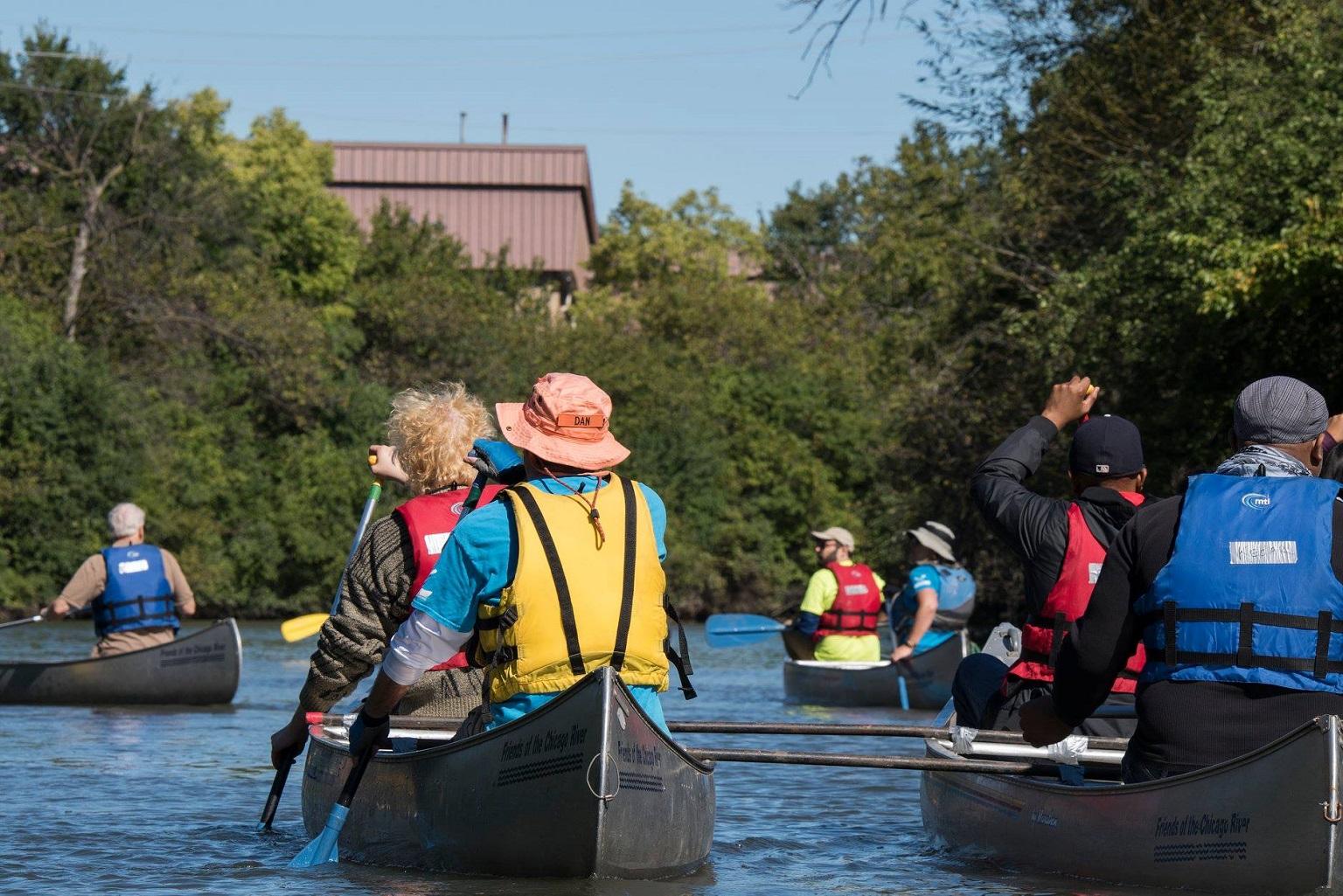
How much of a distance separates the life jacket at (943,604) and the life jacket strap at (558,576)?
1043 cm

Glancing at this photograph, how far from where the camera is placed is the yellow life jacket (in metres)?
5.18

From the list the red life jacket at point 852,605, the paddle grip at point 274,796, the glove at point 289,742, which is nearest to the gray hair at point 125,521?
the red life jacket at point 852,605

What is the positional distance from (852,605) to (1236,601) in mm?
11185

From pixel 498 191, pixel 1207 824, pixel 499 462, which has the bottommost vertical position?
pixel 1207 824

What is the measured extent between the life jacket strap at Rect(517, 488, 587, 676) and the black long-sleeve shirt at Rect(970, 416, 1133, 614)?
156 cm

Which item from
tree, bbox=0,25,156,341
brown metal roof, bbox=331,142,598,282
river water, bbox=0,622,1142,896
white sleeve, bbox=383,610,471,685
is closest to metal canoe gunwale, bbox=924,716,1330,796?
river water, bbox=0,622,1142,896

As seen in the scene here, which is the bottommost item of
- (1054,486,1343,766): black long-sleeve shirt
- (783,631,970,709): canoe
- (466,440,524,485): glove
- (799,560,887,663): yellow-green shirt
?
(783,631,970,709): canoe

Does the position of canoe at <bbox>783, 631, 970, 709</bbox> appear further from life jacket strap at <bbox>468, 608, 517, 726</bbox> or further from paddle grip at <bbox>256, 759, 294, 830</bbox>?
life jacket strap at <bbox>468, 608, 517, 726</bbox>

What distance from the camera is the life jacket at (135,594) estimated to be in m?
13.2

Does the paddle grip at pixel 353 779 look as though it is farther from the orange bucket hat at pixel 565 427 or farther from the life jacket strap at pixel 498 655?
the orange bucket hat at pixel 565 427

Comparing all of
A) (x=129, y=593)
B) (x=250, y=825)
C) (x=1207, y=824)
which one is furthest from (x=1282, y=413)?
(x=129, y=593)

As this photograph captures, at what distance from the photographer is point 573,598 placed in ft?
17.1

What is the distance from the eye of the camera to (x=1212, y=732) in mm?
4949

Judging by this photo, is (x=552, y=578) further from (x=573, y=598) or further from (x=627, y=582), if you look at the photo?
(x=627, y=582)
